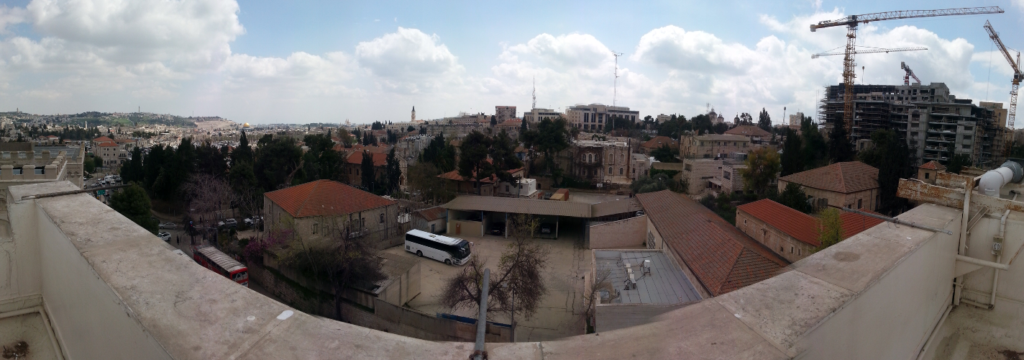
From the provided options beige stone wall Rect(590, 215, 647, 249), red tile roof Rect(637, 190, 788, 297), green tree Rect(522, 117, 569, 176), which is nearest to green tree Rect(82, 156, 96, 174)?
green tree Rect(522, 117, 569, 176)

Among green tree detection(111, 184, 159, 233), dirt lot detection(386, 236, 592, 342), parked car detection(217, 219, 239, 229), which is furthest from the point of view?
parked car detection(217, 219, 239, 229)

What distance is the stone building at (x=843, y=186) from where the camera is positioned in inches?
713

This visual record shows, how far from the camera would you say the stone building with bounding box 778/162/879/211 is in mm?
18109

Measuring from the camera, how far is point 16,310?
3020 millimetres

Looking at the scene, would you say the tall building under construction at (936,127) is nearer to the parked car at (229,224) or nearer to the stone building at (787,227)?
the stone building at (787,227)

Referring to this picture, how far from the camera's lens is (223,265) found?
13539mm

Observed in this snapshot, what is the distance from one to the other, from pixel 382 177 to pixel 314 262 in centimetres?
1852

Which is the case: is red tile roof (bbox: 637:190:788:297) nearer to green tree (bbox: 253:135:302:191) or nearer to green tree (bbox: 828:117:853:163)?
green tree (bbox: 828:117:853:163)

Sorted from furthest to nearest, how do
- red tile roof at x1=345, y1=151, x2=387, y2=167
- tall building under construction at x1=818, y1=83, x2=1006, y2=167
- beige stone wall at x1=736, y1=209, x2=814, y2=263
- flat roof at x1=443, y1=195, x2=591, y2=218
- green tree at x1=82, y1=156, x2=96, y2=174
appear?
green tree at x1=82, y1=156, x2=96, y2=174 < red tile roof at x1=345, y1=151, x2=387, y2=167 < tall building under construction at x1=818, y1=83, x2=1006, y2=167 < flat roof at x1=443, y1=195, x2=591, y2=218 < beige stone wall at x1=736, y1=209, x2=814, y2=263

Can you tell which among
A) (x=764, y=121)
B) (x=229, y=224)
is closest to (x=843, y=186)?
(x=229, y=224)

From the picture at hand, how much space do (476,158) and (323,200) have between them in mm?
8935

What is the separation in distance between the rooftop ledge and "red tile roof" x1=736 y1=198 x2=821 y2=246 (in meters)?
9.91

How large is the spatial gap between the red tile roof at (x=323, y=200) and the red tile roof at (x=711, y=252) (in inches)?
380

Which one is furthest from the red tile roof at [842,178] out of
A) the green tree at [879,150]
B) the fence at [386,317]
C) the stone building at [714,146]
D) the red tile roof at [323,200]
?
the red tile roof at [323,200]
